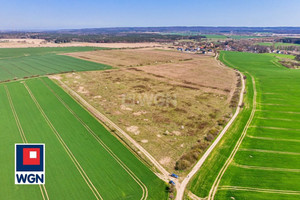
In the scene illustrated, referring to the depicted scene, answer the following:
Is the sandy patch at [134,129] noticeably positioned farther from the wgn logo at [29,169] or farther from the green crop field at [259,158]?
the wgn logo at [29,169]

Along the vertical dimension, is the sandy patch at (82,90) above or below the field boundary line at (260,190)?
above

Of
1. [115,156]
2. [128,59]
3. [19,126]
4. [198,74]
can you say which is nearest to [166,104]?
[115,156]

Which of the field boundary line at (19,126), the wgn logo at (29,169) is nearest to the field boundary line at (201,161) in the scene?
the field boundary line at (19,126)

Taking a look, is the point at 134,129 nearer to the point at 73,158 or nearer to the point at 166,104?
the point at 73,158

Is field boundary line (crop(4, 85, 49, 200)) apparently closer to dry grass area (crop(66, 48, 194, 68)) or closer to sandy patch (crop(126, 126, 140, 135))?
sandy patch (crop(126, 126, 140, 135))

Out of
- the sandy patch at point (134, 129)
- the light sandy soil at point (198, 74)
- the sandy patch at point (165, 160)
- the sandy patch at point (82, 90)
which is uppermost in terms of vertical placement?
the light sandy soil at point (198, 74)

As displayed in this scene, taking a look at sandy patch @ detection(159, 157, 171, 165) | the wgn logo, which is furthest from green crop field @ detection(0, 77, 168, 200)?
sandy patch @ detection(159, 157, 171, 165)

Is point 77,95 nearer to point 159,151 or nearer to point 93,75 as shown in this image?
point 93,75
